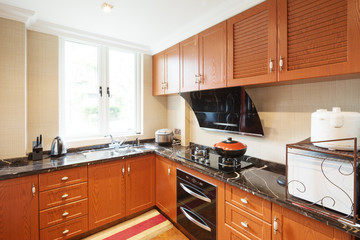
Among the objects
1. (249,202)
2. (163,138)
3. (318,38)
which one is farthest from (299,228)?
(163,138)

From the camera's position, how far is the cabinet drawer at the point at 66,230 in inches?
70.5

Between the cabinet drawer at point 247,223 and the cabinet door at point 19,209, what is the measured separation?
1.78m

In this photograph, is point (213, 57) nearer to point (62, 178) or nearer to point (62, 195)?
point (62, 178)

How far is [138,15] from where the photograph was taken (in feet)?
6.46

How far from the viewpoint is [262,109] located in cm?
189

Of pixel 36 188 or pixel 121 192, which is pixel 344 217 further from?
pixel 36 188

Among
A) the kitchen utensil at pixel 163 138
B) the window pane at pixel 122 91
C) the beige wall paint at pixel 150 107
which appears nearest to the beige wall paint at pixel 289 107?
the kitchen utensil at pixel 163 138

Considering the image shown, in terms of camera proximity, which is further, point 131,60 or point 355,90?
point 131,60

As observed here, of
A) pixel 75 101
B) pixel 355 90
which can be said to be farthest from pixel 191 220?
pixel 75 101

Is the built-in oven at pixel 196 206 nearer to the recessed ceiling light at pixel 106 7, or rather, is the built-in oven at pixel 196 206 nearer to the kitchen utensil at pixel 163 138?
the kitchen utensil at pixel 163 138

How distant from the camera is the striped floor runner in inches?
80.7

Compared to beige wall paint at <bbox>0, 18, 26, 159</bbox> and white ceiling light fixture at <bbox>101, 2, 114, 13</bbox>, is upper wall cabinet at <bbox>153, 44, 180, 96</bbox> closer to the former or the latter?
white ceiling light fixture at <bbox>101, 2, 114, 13</bbox>

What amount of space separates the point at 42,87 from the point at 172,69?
1.63m

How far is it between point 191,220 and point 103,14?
93.1 inches
